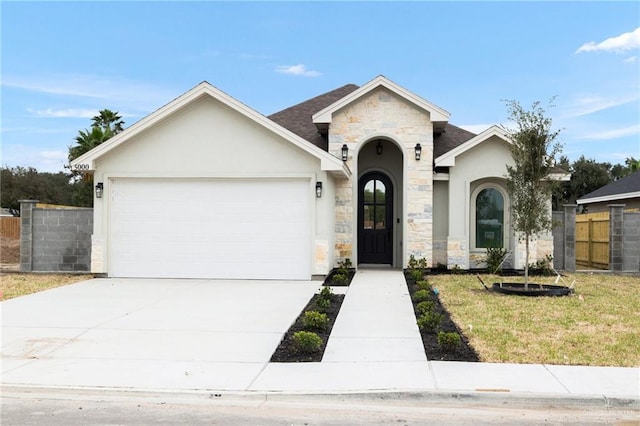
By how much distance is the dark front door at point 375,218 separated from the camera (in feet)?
59.6

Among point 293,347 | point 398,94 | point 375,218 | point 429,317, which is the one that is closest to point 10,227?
point 375,218

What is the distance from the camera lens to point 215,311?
10.2 meters

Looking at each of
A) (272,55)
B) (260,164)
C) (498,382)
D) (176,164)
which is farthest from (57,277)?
(498,382)

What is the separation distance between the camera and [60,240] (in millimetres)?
16594

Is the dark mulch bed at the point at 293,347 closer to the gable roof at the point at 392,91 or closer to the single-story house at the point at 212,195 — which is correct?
the single-story house at the point at 212,195

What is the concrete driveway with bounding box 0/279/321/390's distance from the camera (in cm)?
635

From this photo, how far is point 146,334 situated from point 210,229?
6667mm

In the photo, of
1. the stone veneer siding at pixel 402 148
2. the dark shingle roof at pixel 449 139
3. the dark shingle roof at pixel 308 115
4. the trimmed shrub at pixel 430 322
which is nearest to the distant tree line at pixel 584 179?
the dark shingle roof at pixel 449 139

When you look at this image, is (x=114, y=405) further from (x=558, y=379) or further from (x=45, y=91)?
(x=45, y=91)

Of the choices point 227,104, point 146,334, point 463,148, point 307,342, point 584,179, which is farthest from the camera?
point 584,179

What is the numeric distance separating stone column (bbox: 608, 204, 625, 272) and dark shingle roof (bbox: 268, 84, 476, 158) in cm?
503

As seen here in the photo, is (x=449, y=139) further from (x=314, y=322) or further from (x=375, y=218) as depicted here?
(x=314, y=322)

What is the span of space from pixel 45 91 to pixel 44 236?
9984 millimetres

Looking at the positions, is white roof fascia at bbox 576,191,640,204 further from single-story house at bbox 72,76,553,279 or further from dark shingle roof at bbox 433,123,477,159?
single-story house at bbox 72,76,553,279
